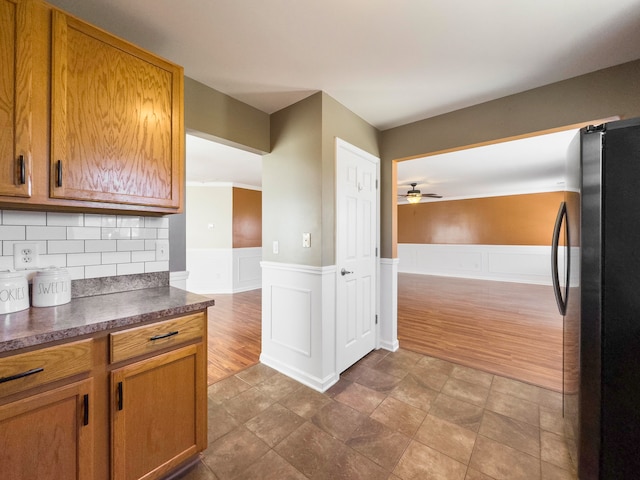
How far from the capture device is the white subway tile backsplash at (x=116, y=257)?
156 cm

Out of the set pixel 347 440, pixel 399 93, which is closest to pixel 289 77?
pixel 399 93

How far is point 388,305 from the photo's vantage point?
9.20 ft

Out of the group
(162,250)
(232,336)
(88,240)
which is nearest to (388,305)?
(232,336)

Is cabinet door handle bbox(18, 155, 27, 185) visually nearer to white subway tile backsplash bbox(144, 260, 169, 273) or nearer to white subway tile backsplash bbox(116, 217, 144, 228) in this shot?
white subway tile backsplash bbox(116, 217, 144, 228)

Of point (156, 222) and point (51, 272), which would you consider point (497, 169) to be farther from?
point (51, 272)

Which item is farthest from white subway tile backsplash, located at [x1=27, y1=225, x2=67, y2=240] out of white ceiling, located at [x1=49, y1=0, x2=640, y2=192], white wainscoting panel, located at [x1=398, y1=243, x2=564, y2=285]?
white wainscoting panel, located at [x1=398, y1=243, x2=564, y2=285]

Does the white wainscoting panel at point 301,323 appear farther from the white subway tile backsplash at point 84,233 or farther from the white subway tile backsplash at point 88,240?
the white subway tile backsplash at point 84,233

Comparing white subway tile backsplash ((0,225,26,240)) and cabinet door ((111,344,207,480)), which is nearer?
cabinet door ((111,344,207,480))

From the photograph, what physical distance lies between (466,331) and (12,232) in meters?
4.03

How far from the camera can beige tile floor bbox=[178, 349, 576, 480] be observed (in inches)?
54.2

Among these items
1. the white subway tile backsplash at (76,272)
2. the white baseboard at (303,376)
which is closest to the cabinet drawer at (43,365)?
the white subway tile backsplash at (76,272)

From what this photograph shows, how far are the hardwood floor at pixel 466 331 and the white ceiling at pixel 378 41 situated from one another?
235 cm

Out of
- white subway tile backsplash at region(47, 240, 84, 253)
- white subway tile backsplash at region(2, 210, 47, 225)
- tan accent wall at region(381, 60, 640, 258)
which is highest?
tan accent wall at region(381, 60, 640, 258)

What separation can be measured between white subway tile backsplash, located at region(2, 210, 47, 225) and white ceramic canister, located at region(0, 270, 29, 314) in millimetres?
298
